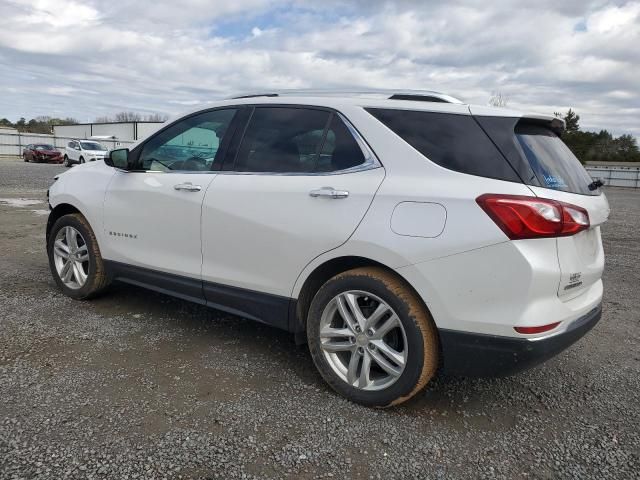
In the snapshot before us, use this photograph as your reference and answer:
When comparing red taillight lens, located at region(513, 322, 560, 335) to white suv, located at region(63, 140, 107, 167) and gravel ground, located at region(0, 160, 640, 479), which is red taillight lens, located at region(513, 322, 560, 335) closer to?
gravel ground, located at region(0, 160, 640, 479)

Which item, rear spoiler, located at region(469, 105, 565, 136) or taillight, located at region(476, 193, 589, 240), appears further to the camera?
rear spoiler, located at region(469, 105, 565, 136)

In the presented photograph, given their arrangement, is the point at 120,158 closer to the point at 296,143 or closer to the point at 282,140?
the point at 282,140

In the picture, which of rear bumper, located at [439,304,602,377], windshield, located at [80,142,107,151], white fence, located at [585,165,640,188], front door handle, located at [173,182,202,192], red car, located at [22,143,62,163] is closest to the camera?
rear bumper, located at [439,304,602,377]

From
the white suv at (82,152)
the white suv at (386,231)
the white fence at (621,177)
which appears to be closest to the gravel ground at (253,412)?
the white suv at (386,231)

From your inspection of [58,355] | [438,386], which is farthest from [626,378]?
[58,355]

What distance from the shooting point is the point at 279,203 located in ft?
10.2

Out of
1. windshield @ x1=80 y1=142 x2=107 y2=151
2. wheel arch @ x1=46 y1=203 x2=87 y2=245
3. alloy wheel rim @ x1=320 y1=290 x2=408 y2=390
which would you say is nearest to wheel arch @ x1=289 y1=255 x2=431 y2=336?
alloy wheel rim @ x1=320 y1=290 x2=408 y2=390

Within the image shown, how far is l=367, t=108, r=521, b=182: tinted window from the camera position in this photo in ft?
8.52

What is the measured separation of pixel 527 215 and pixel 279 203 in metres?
1.40

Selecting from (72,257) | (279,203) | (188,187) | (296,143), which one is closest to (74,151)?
(72,257)

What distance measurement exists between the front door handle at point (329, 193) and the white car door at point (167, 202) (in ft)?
2.92

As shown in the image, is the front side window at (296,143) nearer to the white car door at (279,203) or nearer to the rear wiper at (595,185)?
the white car door at (279,203)

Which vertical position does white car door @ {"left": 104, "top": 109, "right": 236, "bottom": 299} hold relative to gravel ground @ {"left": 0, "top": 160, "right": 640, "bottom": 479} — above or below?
above

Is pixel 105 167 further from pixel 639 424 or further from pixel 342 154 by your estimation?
pixel 639 424
